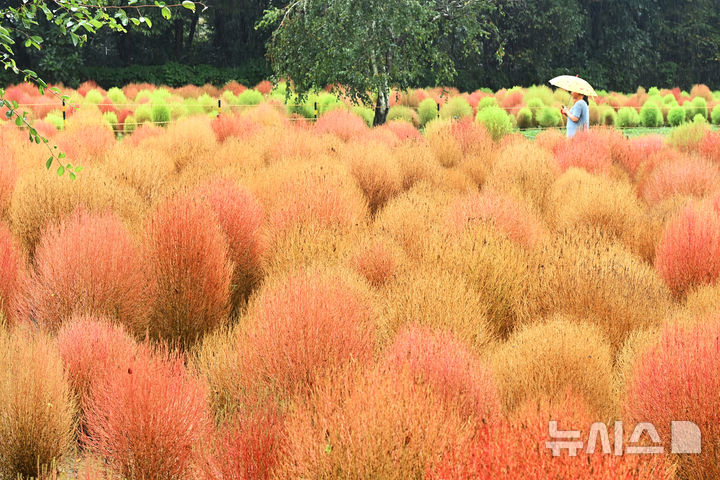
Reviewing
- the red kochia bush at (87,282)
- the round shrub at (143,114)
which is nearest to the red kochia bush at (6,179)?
the red kochia bush at (87,282)

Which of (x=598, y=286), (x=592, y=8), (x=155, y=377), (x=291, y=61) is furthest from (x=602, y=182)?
(x=592, y=8)

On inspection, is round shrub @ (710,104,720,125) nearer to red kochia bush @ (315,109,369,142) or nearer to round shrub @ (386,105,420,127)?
round shrub @ (386,105,420,127)

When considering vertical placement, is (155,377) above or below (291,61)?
below

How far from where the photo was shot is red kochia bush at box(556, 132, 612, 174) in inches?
379

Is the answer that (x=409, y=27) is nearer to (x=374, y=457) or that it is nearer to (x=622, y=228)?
(x=622, y=228)

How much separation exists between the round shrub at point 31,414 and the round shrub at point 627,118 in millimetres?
19049

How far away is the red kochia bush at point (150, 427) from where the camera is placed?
3213mm

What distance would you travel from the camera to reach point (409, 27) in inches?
551

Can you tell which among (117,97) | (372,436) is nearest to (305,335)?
(372,436)

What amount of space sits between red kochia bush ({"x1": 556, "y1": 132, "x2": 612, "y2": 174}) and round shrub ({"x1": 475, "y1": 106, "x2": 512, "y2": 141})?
293 cm

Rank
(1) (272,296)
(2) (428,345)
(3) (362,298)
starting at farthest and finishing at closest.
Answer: (3) (362,298), (1) (272,296), (2) (428,345)

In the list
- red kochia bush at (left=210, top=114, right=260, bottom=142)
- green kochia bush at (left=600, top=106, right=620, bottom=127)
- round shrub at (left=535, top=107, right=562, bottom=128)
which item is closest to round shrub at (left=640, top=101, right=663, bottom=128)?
green kochia bush at (left=600, top=106, right=620, bottom=127)

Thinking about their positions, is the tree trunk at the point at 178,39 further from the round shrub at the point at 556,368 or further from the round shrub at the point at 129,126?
the round shrub at the point at 556,368

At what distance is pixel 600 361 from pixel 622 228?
3.45 meters
